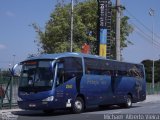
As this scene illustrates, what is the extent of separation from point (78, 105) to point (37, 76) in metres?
3.10

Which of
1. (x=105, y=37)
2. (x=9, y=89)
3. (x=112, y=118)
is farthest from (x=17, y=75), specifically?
(x=105, y=37)

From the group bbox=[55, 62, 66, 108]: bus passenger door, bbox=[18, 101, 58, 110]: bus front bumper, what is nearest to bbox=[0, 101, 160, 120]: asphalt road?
bbox=[18, 101, 58, 110]: bus front bumper

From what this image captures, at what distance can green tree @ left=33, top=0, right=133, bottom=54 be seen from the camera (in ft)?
164

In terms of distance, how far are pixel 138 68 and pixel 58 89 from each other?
10.9 m

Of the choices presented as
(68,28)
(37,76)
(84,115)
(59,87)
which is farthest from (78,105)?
(68,28)

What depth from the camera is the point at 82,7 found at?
170 ft

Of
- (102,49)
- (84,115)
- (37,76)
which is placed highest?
(102,49)

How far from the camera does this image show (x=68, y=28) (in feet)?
164

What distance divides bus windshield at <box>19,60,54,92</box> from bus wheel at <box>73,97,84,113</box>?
238cm

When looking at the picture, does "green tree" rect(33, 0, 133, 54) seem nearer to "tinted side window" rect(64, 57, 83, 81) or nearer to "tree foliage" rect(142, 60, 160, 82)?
"tinted side window" rect(64, 57, 83, 81)

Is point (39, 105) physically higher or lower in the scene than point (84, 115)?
higher

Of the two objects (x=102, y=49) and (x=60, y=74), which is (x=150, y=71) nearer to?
(x=102, y=49)

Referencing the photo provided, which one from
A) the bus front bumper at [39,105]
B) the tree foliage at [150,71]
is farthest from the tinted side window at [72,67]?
the tree foliage at [150,71]

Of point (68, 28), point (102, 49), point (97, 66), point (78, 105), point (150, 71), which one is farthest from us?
point (150, 71)
